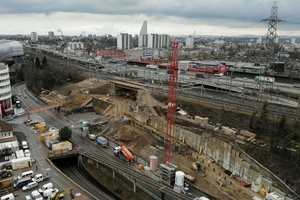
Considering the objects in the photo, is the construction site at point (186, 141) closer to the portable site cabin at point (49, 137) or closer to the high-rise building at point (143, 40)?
the portable site cabin at point (49, 137)

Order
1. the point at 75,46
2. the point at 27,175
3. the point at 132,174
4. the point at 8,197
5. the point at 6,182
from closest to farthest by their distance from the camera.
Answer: the point at 8,197 → the point at 6,182 → the point at 27,175 → the point at 132,174 → the point at 75,46

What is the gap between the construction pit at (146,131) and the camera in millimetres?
23156

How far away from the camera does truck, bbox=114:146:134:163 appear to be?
26297mm

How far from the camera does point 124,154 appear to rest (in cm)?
2672

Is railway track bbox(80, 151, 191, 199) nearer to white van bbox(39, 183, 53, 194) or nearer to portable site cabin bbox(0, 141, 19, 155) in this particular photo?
white van bbox(39, 183, 53, 194)

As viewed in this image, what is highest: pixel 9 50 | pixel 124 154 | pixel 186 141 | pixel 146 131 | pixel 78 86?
pixel 9 50

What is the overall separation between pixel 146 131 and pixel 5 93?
74.9ft

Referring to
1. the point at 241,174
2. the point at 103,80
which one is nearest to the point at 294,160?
the point at 241,174

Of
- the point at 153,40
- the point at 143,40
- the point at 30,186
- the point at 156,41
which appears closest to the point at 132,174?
the point at 30,186

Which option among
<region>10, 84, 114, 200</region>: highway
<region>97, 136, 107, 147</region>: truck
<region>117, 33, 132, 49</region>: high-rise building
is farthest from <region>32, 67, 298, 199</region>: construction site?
<region>117, 33, 132, 49</region>: high-rise building

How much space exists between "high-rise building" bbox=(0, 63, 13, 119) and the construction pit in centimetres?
855

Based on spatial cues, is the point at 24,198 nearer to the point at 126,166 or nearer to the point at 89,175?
the point at 89,175

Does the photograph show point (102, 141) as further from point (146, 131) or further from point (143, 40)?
point (143, 40)

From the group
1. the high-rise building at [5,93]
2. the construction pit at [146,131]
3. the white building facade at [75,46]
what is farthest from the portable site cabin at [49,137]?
the white building facade at [75,46]
